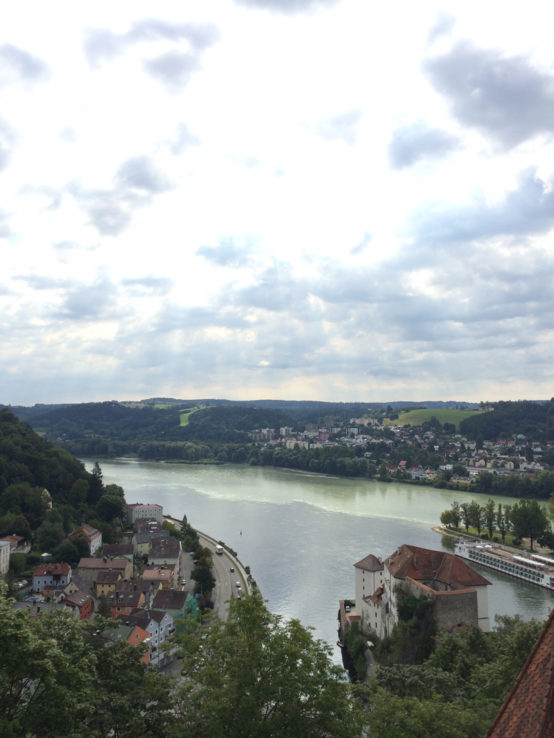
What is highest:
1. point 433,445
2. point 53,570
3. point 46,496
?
point 46,496

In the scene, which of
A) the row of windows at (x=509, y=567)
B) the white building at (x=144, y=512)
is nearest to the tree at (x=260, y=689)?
the row of windows at (x=509, y=567)

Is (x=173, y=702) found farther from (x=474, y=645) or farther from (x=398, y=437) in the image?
Answer: (x=398, y=437)

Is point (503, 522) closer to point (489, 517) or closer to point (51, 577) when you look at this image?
point (489, 517)

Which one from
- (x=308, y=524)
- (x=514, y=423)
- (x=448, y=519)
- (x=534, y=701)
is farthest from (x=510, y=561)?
(x=514, y=423)

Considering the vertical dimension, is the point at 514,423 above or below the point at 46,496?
above

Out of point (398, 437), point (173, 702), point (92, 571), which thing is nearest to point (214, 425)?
point (398, 437)

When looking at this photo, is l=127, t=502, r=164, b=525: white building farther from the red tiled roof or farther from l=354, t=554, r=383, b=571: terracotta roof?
l=354, t=554, r=383, b=571: terracotta roof
